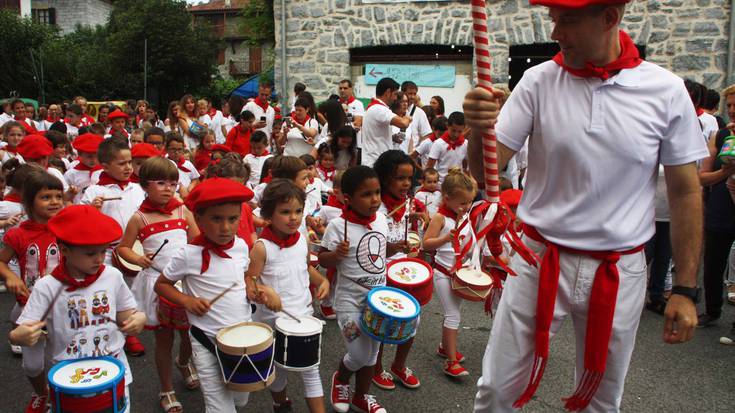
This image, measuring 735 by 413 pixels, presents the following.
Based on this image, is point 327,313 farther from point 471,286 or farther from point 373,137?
point 373,137

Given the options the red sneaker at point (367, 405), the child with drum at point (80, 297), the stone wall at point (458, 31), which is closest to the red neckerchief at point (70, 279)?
the child with drum at point (80, 297)

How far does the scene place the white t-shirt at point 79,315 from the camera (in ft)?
10.8

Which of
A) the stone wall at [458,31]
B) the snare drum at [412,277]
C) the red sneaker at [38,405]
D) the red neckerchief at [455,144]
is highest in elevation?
the stone wall at [458,31]

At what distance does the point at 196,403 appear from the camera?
4.21 m

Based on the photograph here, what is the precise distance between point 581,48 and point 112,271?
2647 mm

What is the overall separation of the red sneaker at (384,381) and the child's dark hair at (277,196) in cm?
150

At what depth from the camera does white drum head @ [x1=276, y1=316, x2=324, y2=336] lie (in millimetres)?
3447

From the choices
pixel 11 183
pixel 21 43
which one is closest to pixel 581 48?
pixel 11 183

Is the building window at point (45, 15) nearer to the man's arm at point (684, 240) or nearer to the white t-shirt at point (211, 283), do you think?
the white t-shirt at point (211, 283)

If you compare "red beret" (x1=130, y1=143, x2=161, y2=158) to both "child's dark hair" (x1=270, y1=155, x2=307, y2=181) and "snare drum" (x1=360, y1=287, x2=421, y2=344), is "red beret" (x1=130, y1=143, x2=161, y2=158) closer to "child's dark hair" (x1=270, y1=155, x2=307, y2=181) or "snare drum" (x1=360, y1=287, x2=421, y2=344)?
"child's dark hair" (x1=270, y1=155, x2=307, y2=181)

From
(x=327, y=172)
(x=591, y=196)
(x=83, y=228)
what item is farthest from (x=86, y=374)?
(x=327, y=172)

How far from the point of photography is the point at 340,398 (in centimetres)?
410

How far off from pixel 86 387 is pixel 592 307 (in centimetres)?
228

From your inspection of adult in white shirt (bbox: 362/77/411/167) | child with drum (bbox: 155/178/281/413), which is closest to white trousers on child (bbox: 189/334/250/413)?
child with drum (bbox: 155/178/281/413)
